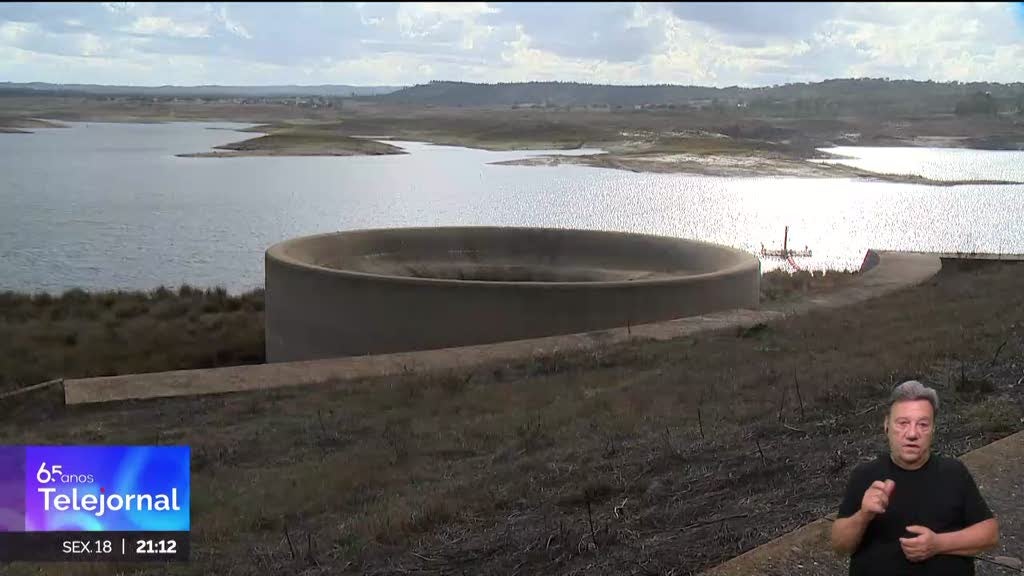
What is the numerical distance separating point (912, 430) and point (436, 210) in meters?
25.1

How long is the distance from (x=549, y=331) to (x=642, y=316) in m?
1.08

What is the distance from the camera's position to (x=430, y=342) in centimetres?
1032

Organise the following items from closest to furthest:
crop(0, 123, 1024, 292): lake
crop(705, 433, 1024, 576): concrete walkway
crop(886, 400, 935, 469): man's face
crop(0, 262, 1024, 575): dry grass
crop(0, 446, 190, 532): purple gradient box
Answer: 1. crop(886, 400, 935, 469): man's face
2. crop(705, 433, 1024, 576): concrete walkway
3. crop(0, 446, 190, 532): purple gradient box
4. crop(0, 262, 1024, 575): dry grass
5. crop(0, 123, 1024, 292): lake

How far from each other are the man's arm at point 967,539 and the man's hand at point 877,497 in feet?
0.45

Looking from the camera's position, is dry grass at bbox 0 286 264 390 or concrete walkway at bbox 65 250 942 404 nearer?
concrete walkway at bbox 65 250 942 404

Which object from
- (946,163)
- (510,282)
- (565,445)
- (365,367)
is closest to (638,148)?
(946,163)

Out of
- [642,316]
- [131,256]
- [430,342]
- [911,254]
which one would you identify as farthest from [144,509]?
[131,256]

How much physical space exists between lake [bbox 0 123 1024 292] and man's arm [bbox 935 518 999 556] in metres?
16.8

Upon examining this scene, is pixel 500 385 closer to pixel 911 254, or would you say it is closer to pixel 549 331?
pixel 549 331

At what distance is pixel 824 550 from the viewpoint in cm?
320

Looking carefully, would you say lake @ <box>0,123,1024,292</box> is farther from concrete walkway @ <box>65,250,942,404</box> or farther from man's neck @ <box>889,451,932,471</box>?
man's neck @ <box>889,451,932,471</box>

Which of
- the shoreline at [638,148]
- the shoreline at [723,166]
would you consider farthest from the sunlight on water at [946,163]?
the shoreline at [723,166]
